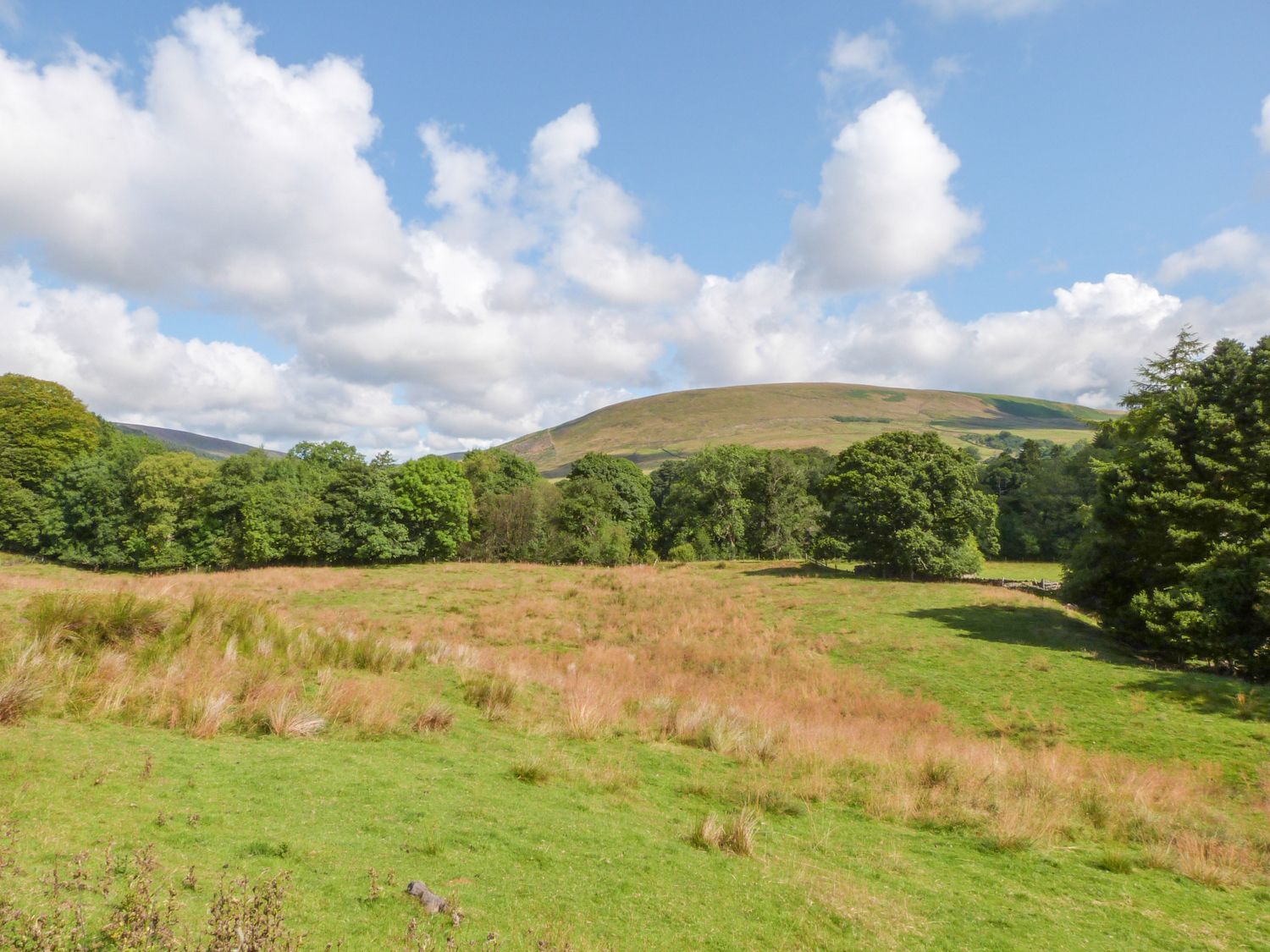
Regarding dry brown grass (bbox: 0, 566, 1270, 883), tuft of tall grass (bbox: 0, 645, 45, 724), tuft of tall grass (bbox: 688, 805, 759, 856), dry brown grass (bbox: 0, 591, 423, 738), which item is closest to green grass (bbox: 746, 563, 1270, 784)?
dry brown grass (bbox: 0, 566, 1270, 883)

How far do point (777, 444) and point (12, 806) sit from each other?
623 feet

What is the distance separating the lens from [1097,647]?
21.9 meters

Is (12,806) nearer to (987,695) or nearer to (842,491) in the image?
(987,695)

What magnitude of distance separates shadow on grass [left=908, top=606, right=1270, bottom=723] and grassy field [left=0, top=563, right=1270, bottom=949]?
9.3 inches

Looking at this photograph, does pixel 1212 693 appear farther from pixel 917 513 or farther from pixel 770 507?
pixel 770 507

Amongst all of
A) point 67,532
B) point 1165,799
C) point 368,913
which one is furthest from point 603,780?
point 67,532

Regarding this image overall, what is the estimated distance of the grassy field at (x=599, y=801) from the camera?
170 inches

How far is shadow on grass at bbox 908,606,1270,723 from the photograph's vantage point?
1552 cm

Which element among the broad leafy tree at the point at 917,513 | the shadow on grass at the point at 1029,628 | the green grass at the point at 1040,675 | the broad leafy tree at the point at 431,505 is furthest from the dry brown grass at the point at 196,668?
the broad leafy tree at the point at 431,505

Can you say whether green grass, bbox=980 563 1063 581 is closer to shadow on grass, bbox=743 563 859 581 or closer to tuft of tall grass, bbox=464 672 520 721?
shadow on grass, bbox=743 563 859 581

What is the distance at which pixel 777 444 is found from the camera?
187 meters

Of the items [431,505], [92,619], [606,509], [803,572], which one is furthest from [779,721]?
[606,509]

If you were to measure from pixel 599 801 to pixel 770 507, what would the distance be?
59726 mm

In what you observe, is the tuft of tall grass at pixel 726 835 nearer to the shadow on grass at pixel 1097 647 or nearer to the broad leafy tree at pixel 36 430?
the shadow on grass at pixel 1097 647
